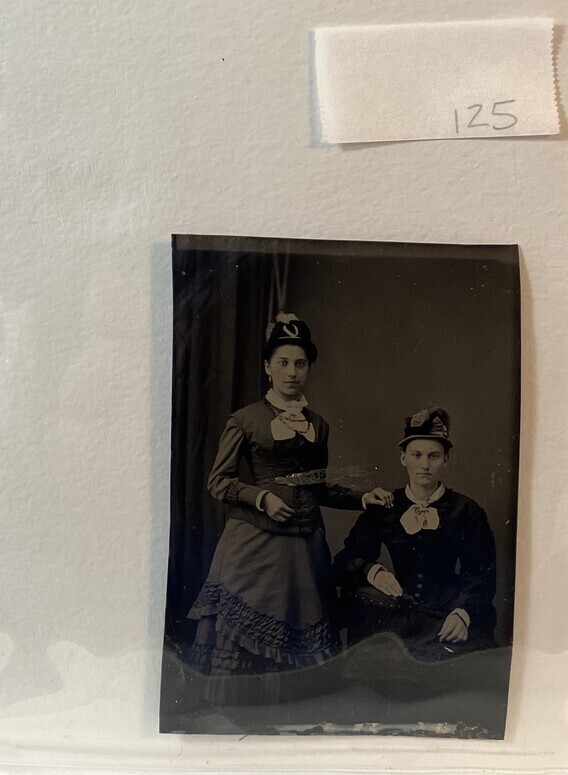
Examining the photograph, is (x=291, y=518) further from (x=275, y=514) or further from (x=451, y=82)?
(x=451, y=82)

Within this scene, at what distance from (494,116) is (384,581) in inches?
13.4

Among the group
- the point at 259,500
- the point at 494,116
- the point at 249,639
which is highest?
the point at 494,116

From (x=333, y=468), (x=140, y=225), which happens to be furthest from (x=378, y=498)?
(x=140, y=225)

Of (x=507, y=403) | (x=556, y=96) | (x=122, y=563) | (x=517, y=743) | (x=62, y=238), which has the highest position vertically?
(x=556, y=96)

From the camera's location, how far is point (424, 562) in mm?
490

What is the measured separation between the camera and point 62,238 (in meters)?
0.48

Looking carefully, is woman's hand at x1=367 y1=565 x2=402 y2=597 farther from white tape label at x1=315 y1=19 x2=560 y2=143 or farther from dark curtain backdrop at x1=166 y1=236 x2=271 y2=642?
white tape label at x1=315 y1=19 x2=560 y2=143

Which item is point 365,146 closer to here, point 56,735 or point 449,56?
point 449,56

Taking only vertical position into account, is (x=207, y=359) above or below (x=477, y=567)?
above

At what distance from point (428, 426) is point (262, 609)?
175mm

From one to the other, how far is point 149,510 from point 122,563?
4 cm

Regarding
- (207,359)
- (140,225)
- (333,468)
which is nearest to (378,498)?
(333,468)

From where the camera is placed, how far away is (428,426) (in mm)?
486

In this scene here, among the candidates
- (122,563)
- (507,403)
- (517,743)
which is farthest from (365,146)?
(517,743)
